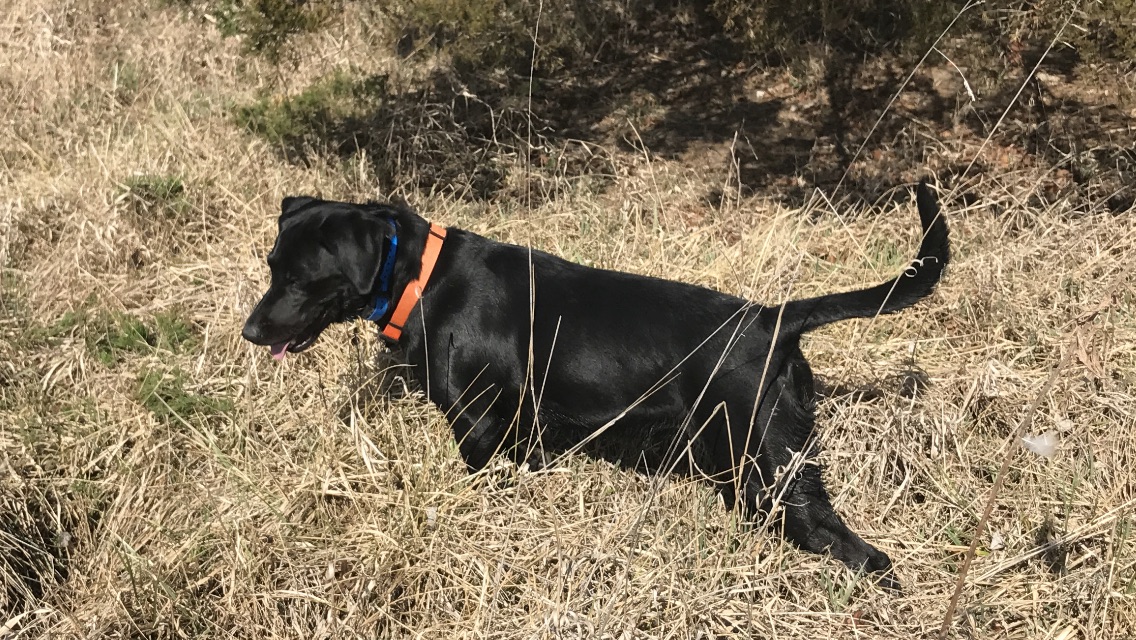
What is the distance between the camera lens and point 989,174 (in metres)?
5.29

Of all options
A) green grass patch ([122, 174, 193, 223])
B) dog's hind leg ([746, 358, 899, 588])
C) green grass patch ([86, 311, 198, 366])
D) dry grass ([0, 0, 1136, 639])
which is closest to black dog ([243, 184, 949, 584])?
dog's hind leg ([746, 358, 899, 588])

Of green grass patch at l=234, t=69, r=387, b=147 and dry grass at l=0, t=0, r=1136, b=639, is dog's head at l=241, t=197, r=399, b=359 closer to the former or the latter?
dry grass at l=0, t=0, r=1136, b=639

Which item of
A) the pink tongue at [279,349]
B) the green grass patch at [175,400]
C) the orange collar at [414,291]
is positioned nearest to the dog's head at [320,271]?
the pink tongue at [279,349]

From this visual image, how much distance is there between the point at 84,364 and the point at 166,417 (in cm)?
62

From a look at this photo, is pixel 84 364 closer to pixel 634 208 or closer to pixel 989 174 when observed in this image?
pixel 634 208

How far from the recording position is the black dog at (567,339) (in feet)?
10.0

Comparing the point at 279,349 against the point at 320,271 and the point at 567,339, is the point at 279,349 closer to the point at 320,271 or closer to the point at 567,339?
the point at 320,271

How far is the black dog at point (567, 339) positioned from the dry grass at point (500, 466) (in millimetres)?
220

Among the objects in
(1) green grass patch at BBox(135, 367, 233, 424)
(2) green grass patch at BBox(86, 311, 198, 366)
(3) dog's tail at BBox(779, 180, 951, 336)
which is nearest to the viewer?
(3) dog's tail at BBox(779, 180, 951, 336)

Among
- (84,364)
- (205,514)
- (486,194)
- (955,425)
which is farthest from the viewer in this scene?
(486,194)

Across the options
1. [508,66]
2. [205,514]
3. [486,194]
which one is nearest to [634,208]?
[486,194]

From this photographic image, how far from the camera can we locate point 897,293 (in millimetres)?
2967

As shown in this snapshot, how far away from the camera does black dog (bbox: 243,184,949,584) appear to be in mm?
3057

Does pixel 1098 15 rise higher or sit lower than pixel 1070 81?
higher
